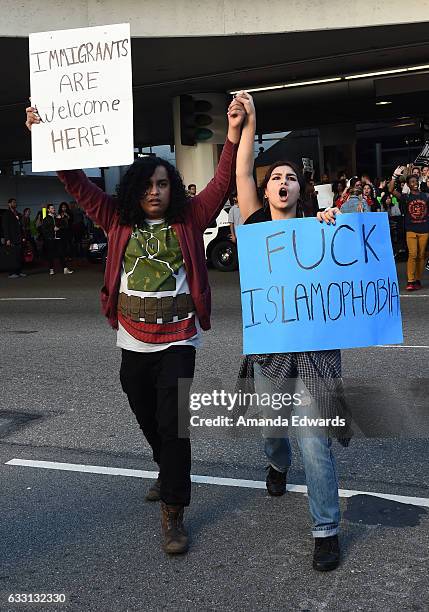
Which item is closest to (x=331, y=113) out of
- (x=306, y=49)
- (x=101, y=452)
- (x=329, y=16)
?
(x=306, y=49)

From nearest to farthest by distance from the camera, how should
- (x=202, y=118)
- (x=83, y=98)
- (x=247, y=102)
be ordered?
(x=247, y=102) → (x=83, y=98) → (x=202, y=118)

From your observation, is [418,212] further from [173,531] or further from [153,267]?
[173,531]

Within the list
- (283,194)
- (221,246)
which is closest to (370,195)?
(221,246)

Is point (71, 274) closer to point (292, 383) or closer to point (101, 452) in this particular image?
point (101, 452)

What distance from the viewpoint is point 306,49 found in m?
17.1

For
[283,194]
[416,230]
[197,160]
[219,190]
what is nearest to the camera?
[283,194]

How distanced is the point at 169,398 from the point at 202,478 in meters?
1.13

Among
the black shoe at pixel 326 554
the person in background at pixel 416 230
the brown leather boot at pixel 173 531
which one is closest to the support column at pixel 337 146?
the person in background at pixel 416 230

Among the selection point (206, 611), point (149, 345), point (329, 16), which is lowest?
point (206, 611)

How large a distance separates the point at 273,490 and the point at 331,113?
25.2 metres

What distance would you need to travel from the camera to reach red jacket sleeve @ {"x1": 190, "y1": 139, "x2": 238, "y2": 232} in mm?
4027

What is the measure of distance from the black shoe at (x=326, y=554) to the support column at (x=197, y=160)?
58.4 ft

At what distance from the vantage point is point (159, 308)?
12.8 ft

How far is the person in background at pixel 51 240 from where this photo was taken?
20.0 meters
